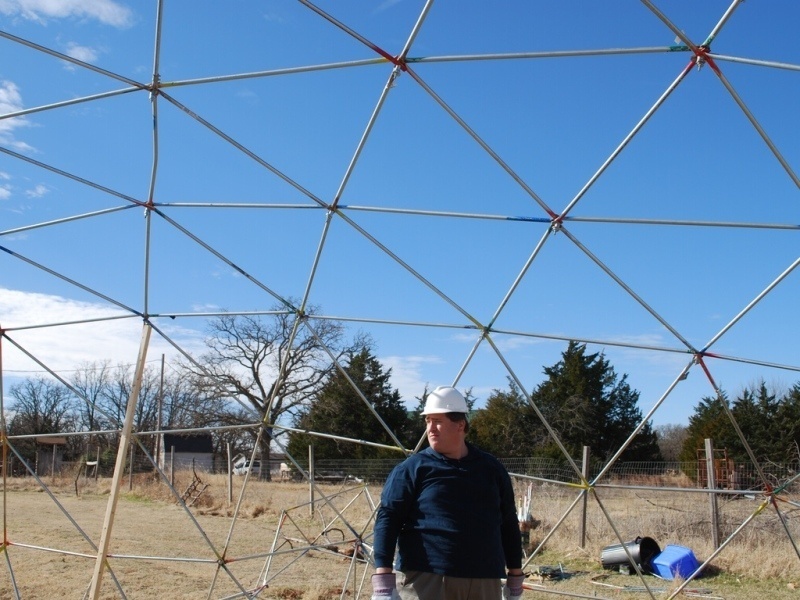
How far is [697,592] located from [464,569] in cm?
745

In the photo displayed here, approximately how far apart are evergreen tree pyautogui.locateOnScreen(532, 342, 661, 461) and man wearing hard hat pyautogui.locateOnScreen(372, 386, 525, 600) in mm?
29106

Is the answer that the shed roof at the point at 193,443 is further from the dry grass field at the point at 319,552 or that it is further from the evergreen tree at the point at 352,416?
the dry grass field at the point at 319,552

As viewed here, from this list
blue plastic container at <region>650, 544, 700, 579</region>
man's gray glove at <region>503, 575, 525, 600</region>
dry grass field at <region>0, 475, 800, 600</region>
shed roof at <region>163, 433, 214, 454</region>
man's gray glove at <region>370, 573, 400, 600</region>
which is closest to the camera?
man's gray glove at <region>370, 573, 400, 600</region>

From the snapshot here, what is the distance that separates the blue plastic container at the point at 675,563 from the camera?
11.5 meters

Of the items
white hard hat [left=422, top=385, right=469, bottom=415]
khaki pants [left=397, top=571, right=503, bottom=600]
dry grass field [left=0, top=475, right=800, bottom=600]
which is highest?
white hard hat [left=422, top=385, right=469, bottom=415]

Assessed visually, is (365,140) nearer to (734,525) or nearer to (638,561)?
(638,561)

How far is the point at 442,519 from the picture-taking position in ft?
14.0

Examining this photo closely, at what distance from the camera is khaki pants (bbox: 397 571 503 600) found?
13.7 ft

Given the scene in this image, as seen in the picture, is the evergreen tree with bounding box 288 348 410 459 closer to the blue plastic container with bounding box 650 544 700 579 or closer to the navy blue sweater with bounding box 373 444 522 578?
the blue plastic container with bounding box 650 544 700 579

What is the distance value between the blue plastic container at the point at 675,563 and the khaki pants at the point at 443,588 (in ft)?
26.5

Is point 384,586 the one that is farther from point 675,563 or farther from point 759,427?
point 759,427

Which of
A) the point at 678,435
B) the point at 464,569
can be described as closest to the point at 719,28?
the point at 464,569

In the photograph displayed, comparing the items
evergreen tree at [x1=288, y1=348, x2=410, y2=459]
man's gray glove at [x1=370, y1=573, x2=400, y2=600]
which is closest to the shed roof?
Result: evergreen tree at [x1=288, y1=348, x2=410, y2=459]

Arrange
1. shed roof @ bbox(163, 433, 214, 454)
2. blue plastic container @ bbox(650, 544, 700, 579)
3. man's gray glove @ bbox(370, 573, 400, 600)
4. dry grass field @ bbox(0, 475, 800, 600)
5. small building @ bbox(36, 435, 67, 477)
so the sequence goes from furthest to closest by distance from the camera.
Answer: shed roof @ bbox(163, 433, 214, 454), small building @ bbox(36, 435, 67, 477), blue plastic container @ bbox(650, 544, 700, 579), dry grass field @ bbox(0, 475, 800, 600), man's gray glove @ bbox(370, 573, 400, 600)
